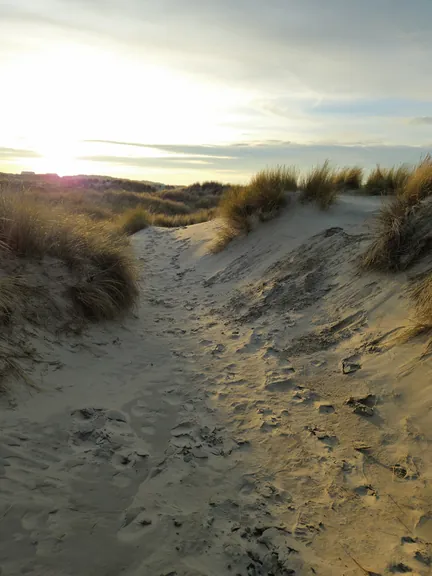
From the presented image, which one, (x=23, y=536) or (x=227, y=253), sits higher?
(x=227, y=253)

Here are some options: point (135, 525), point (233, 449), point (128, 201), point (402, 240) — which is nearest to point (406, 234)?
point (402, 240)

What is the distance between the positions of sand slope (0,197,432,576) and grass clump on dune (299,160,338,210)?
297 centimetres

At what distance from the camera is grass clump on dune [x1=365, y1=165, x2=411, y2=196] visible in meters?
9.75

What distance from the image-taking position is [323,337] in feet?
14.9

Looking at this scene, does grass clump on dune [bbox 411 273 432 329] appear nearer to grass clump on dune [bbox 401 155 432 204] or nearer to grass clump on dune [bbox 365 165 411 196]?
grass clump on dune [bbox 401 155 432 204]

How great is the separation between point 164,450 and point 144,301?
397 centimetres

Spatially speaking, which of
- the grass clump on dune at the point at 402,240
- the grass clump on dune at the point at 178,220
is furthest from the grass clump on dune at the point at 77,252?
the grass clump on dune at the point at 178,220

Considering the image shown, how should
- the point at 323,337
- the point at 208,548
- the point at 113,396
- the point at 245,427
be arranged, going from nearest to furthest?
the point at 208,548
the point at 245,427
the point at 113,396
the point at 323,337

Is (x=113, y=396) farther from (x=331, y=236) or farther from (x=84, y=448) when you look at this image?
(x=331, y=236)

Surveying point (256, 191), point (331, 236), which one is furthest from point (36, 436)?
point (256, 191)

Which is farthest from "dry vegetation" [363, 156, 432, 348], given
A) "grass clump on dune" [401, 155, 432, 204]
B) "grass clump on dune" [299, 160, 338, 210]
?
"grass clump on dune" [299, 160, 338, 210]

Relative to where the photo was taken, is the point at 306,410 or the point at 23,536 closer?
the point at 23,536

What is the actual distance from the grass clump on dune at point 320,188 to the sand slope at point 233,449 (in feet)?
9.76

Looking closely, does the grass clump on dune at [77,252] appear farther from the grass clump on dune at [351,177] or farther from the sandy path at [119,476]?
the grass clump on dune at [351,177]
